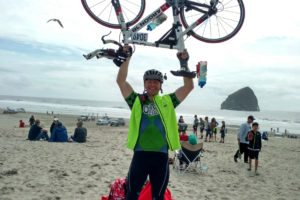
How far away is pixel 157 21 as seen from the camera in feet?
12.0

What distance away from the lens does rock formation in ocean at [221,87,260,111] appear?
16862 cm

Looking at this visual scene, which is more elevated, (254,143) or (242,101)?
(242,101)

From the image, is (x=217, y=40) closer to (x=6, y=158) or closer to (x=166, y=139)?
(x=166, y=139)

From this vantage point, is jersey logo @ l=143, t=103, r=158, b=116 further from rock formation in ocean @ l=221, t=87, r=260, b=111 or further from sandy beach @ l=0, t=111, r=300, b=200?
rock formation in ocean @ l=221, t=87, r=260, b=111

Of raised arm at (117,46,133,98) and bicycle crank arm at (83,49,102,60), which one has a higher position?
bicycle crank arm at (83,49,102,60)

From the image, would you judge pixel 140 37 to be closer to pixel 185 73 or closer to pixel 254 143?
pixel 185 73

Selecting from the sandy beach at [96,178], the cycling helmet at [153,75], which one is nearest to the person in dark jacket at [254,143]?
the sandy beach at [96,178]

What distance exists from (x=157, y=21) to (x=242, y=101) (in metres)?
182

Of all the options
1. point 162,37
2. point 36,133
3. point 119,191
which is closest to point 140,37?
point 162,37

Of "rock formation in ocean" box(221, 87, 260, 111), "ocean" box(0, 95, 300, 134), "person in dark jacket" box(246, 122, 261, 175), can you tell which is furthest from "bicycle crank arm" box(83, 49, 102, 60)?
"rock formation in ocean" box(221, 87, 260, 111)

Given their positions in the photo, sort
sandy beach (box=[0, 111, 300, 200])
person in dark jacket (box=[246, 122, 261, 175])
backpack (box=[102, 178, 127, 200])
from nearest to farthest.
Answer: backpack (box=[102, 178, 127, 200])
sandy beach (box=[0, 111, 300, 200])
person in dark jacket (box=[246, 122, 261, 175])

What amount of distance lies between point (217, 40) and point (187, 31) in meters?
0.95

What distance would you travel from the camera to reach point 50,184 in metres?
5.36

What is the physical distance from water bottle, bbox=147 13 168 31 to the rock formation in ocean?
177m
